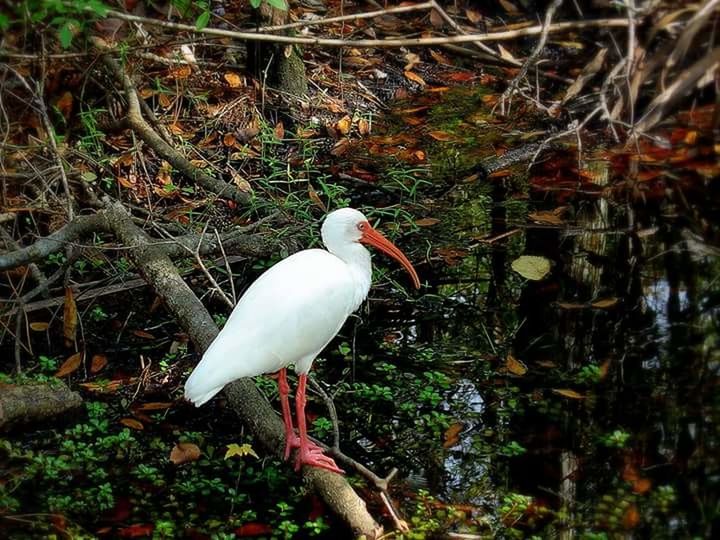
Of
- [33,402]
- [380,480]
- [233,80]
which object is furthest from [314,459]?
[233,80]

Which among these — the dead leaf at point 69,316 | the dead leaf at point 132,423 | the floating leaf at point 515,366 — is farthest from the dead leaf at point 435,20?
the dead leaf at point 132,423

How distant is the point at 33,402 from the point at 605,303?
2466 millimetres

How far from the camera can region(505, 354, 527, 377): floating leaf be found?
4281 mm

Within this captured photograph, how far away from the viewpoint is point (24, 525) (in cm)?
350

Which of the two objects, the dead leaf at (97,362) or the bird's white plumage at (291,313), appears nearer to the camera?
the bird's white plumage at (291,313)

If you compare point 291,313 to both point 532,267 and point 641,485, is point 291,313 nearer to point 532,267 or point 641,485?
point 641,485

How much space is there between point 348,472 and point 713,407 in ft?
4.61

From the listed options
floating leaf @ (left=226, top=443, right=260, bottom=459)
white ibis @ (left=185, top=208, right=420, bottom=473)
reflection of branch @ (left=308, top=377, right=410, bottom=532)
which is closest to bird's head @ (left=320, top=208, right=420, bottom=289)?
white ibis @ (left=185, top=208, right=420, bottom=473)

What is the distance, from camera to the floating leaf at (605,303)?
4.57 metres

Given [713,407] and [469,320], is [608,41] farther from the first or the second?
[713,407]

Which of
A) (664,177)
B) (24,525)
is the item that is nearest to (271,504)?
(24,525)

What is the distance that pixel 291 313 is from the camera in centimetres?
368

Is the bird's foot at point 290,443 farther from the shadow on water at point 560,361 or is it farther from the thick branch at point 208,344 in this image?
the shadow on water at point 560,361

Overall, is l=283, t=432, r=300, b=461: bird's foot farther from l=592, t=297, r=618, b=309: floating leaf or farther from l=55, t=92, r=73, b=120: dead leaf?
l=55, t=92, r=73, b=120: dead leaf
